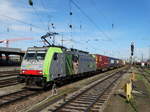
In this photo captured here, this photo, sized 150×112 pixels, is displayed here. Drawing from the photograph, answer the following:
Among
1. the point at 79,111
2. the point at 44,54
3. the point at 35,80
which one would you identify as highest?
the point at 44,54

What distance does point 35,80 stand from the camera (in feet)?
51.2

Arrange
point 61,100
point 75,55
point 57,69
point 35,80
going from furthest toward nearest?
1. point 75,55
2. point 57,69
3. point 35,80
4. point 61,100

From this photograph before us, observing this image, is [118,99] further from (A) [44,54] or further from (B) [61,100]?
(A) [44,54]

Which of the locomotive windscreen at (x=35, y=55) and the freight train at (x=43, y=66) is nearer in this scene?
the freight train at (x=43, y=66)

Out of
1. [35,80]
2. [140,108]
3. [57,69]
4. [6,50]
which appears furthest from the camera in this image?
[6,50]

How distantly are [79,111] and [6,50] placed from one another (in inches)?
1853

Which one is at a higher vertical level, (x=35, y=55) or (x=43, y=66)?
(x=35, y=55)

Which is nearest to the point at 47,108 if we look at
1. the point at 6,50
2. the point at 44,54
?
the point at 44,54

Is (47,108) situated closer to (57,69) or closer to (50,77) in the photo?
(50,77)

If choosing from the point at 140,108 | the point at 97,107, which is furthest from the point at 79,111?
the point at 140,108

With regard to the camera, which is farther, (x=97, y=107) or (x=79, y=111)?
(x=97, y=107)

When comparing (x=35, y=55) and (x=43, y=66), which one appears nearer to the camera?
(x=43, y=66)

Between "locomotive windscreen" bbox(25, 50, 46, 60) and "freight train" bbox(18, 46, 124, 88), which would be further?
"locomotive windscreen" bbox(25, 50, 46, 60)

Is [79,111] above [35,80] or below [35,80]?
below
